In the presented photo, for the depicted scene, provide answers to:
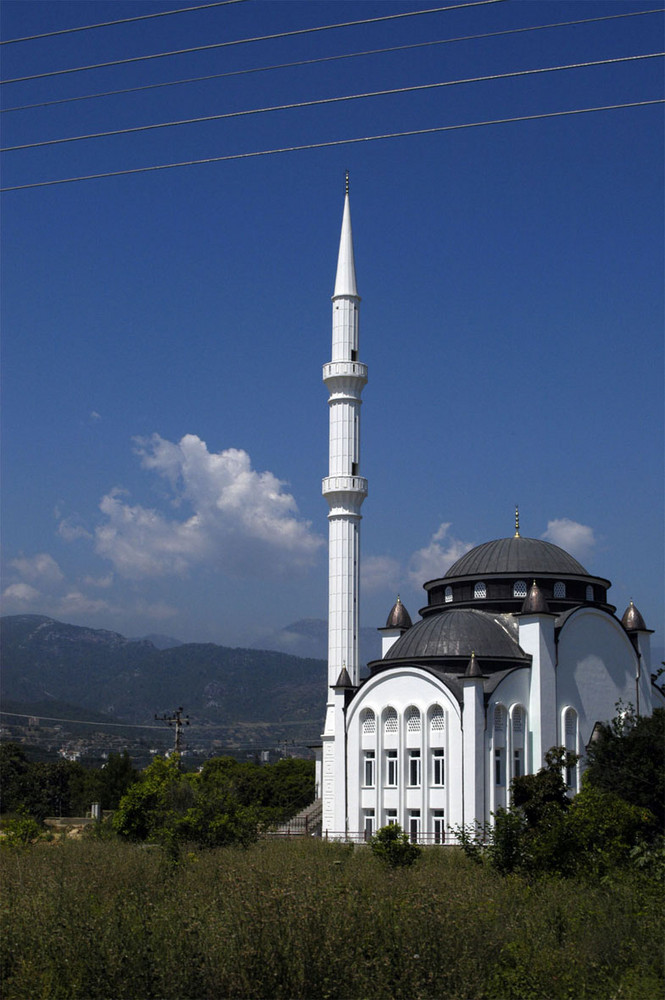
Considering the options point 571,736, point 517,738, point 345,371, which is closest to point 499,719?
point 517,738

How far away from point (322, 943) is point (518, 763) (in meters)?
31.5

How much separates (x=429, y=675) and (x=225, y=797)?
13448mm

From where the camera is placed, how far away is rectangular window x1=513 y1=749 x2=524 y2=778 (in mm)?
43575

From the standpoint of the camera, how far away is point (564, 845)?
2278 centimetres

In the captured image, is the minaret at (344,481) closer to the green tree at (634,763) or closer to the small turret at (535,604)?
the small turret at (535,604)

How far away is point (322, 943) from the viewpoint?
13.6 metres

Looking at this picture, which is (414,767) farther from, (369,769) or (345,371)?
(345,371)

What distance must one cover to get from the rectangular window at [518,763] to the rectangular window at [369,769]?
5366 millimetres

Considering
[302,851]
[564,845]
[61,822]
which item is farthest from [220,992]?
[61,822]

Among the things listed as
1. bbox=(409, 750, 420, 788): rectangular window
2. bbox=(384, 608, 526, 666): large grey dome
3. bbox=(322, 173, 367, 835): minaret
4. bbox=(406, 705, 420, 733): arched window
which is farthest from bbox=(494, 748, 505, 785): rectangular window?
bbox=(322, 173, 367, 835): minaret

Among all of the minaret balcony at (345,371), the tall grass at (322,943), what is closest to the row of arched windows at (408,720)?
the minaret balcony at (345,371)

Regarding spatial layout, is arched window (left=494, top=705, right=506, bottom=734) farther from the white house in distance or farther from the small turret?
the small turret

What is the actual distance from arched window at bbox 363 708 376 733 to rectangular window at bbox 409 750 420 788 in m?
2.06

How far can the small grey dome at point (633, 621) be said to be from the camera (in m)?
50.1
